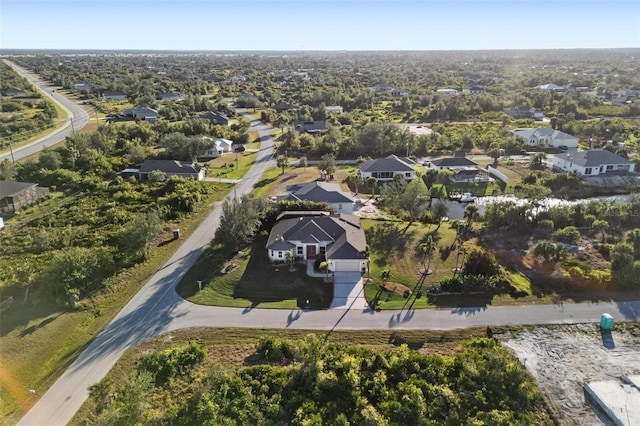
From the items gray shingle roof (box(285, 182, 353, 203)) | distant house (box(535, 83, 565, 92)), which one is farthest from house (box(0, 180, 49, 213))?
distant house (box(535, 83, 565, 92))

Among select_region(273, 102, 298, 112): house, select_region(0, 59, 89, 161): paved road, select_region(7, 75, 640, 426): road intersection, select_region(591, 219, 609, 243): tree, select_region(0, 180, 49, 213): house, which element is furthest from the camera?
select_region(273, 102, 298, 112): house

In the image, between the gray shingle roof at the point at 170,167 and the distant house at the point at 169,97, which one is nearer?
the gray shingle roof at the point at 170,167

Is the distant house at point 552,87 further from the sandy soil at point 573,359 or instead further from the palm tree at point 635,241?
the sandy soil at point 573,359

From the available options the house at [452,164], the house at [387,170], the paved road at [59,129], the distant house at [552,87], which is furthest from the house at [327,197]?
the distant house at [552,87]

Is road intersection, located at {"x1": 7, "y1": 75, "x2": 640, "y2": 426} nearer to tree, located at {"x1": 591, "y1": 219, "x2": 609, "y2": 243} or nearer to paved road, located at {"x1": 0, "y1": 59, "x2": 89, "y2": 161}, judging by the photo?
tree, located at {"x1": 591, "y1": 219, "x2": 609, "y2": 243}

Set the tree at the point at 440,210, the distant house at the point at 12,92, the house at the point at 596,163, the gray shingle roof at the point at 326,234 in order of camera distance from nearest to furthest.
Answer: the gray shingle roof at the point at 326,234 < the tree at the point at 440,210 < the house at the point at 596,163 < the distant house at the point at 12,92

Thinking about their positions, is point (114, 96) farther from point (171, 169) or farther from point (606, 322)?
point (606, 322)
